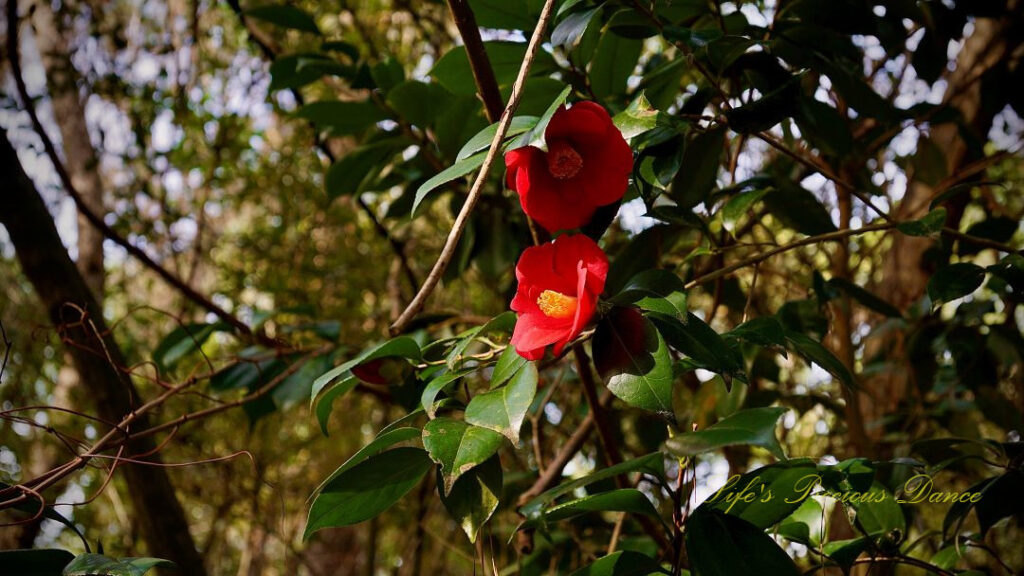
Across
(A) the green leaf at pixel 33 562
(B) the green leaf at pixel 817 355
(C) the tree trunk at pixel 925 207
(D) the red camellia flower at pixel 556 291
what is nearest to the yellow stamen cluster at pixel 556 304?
(D) the red camellia flower at pixel 556 291

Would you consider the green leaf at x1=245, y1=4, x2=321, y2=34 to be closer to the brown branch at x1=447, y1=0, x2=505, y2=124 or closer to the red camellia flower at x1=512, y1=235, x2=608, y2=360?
the brown branch at x1=447, y1=0, x2=505, y2=124

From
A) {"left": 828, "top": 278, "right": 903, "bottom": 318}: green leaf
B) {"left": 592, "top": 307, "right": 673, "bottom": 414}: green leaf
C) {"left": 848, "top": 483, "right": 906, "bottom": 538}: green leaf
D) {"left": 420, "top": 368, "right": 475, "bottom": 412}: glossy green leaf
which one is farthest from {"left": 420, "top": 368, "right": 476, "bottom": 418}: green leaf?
{"left": 828, "top": 278, "right": 903, "bottom": 318}: green leaf

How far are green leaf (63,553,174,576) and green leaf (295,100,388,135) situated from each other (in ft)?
1.94

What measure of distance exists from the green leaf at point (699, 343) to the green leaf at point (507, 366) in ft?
0.36

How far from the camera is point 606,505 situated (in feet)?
2.01

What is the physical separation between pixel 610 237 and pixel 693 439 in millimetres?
1038

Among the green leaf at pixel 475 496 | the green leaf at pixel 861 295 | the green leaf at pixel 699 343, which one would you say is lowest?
the green leaf at pixel 861 295

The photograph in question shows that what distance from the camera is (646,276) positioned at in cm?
64

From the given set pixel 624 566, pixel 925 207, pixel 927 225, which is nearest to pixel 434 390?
pixel 624 566

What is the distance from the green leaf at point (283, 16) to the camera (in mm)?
998

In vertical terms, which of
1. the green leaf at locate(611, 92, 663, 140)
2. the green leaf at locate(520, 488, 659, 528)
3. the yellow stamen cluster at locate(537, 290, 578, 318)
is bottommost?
the green leaf at locate(520, 488, 659, 528)

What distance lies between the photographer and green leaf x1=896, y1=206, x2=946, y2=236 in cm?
68

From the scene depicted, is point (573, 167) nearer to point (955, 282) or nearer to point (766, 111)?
point (766, 111)

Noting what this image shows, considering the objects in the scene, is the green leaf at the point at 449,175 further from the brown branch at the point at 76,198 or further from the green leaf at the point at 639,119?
the brown branch at the point at 76,198
